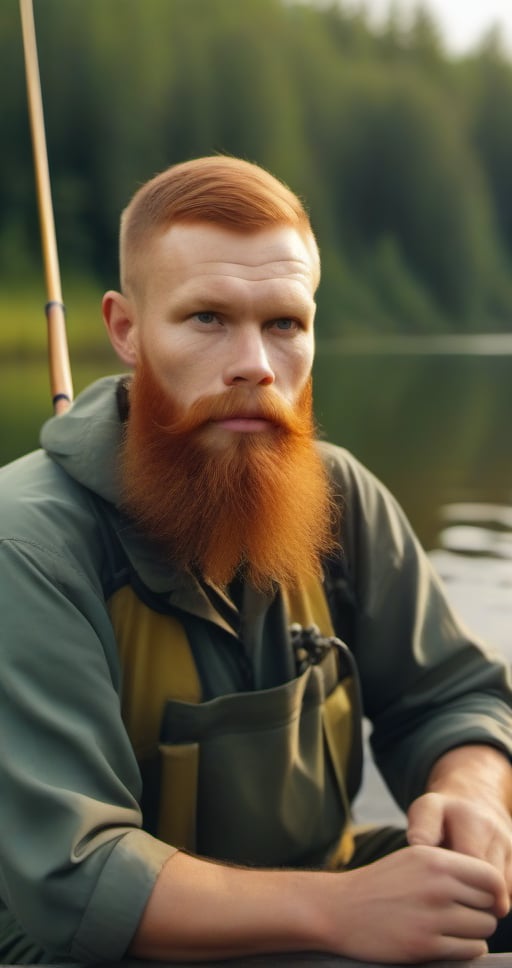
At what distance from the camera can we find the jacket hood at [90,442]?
193 cm

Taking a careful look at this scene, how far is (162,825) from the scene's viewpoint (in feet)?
6.39

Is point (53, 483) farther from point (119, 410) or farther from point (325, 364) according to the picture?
point (325, 364)

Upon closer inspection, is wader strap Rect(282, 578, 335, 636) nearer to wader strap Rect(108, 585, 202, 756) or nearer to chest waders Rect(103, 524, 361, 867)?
chest waders Rect(103, 524, 361, 867)

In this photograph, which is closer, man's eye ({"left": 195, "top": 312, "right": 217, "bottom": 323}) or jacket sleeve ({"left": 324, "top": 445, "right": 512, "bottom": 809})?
man's eye ({"left": 195, "top": 312, "right": 217, "bottom": 323})

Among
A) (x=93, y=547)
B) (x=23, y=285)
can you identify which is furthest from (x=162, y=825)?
(x=23, y=285)

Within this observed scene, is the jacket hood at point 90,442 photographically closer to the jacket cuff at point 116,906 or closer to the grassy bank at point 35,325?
the jacket cuff at point 116,906

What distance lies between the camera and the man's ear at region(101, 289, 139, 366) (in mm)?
2109

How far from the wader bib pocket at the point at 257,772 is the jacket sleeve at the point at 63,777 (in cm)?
17

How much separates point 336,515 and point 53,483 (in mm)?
595

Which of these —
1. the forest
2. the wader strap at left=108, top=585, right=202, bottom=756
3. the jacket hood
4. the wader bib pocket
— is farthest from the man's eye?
the forest

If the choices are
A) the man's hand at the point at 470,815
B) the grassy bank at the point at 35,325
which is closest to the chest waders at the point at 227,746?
the man's hand at the point at 470,815

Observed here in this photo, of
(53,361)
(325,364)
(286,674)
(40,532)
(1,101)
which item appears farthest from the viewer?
→ (1,101)

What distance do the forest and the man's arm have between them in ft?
128

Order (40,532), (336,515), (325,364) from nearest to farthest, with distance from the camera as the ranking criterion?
(40,532)
(336,515)
(325,364)
